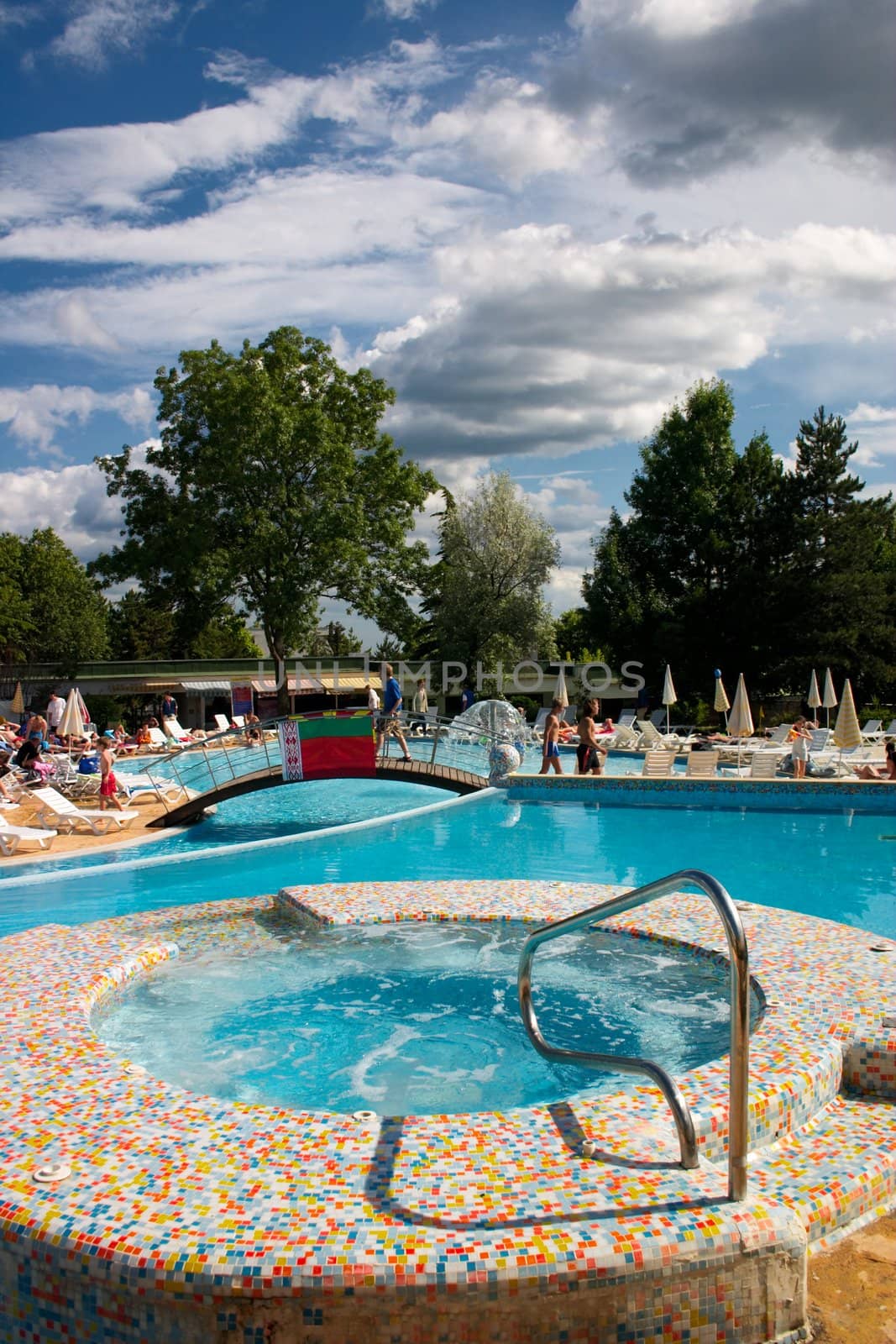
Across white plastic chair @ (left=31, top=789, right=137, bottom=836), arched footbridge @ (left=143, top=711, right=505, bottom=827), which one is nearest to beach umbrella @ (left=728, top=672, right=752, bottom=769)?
arched footbridge @ (left=143, top=711, right=505, bottom=827)

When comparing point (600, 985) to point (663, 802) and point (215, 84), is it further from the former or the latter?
point (215, 84)

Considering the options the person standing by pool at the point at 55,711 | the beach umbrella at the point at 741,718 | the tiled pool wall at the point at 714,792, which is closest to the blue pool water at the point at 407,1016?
the tiled pool wall at the point at 714,792

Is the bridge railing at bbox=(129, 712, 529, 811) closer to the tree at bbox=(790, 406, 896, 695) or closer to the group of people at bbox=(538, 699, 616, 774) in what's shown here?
the group of people at bbox=(538, 699, 616, 774)

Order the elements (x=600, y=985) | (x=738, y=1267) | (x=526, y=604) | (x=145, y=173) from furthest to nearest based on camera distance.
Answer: (x=526, y=604)
(x=145, y=173)
(x=600, y=985)
(x=738, y=1267)

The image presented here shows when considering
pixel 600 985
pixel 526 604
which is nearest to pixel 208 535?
pixel 526 604

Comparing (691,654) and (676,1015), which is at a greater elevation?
(691,654)

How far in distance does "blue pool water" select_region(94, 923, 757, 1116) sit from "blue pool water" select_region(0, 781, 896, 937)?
9.64ft

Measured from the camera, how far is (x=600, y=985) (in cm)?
747

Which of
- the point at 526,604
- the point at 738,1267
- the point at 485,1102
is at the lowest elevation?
the point at 485,1102

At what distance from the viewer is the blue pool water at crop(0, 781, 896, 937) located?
10539 millimetres

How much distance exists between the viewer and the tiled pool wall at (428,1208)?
3.18m

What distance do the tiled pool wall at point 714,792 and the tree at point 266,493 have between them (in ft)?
59.0

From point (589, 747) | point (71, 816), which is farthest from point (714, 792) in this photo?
point (71, 816)

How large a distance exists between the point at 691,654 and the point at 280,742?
27.5m
